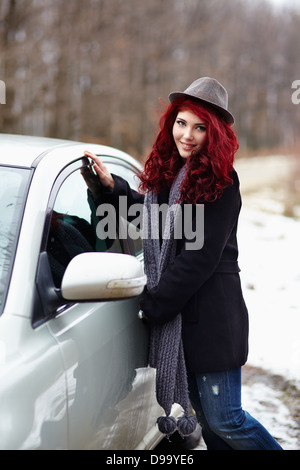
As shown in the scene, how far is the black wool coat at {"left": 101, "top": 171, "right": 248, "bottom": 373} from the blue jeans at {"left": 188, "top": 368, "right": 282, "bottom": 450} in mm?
62

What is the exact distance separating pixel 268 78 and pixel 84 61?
1504 inches

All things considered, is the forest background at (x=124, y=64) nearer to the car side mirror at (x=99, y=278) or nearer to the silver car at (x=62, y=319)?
the silver car at (x=62, y=319)

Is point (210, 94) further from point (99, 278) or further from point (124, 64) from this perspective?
point (124, 64)

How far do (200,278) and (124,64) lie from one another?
32.5m

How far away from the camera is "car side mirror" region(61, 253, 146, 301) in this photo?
1.79 meters

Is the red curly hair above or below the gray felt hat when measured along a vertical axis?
below

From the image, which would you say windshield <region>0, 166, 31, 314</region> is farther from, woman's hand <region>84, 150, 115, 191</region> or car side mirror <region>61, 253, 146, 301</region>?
woman's hand <region>84, 150, 115, 191</region>

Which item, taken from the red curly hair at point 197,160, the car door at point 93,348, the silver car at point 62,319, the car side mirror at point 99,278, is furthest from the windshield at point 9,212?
the red curly hair at point 197,160

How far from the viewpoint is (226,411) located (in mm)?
2355

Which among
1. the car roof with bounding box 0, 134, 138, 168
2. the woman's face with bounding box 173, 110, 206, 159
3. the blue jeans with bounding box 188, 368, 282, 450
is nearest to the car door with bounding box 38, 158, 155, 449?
the car roof with bounding box 0, 134, 138, 168

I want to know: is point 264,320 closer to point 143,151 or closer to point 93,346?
point 93,346

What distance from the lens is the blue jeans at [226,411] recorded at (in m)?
2.35

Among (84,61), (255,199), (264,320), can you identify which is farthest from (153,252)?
(84,61)

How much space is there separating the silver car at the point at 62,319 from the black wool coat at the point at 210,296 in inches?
7.5
